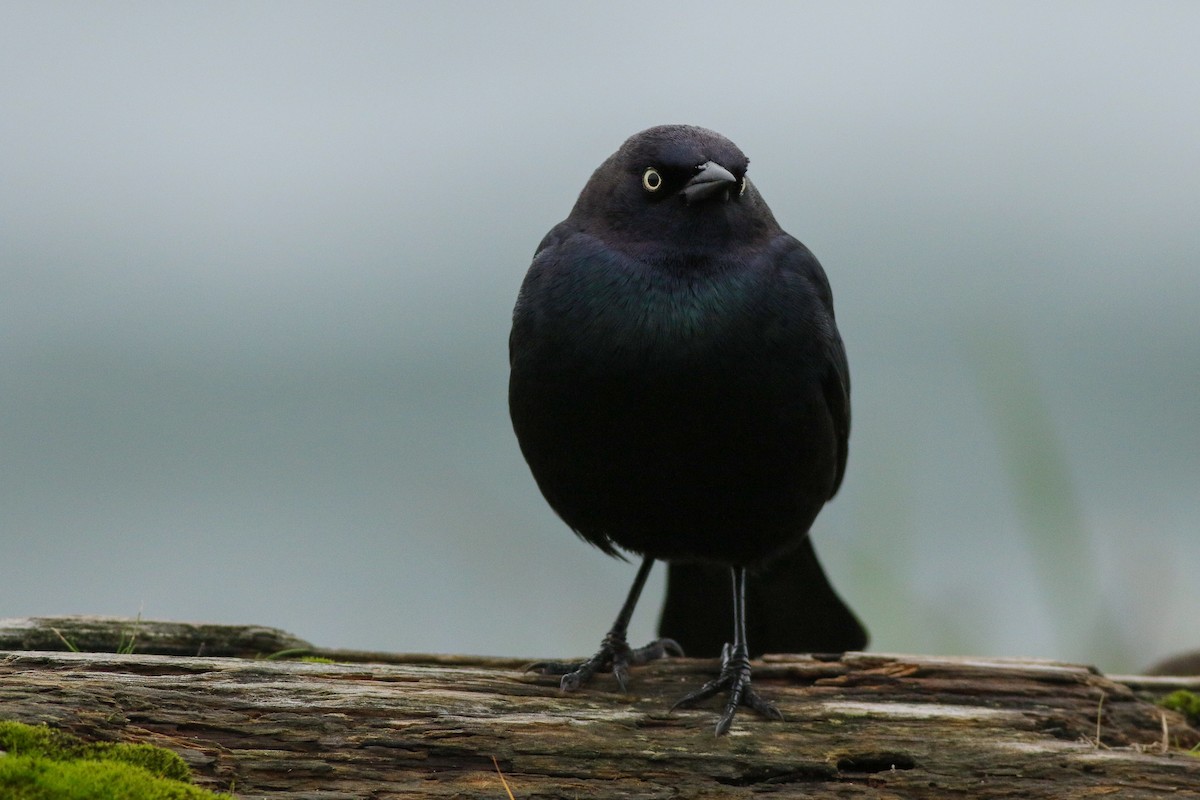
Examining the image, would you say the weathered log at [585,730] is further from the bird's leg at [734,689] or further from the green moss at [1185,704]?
the green moss at [1185,704]

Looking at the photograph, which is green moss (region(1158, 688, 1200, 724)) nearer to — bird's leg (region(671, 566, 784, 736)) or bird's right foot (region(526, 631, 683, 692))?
bird's leg (region(671, 566, 784, 736))

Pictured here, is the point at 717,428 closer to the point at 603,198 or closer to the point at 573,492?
the point at 573,492

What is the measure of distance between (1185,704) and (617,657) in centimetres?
233

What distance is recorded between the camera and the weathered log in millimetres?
3539

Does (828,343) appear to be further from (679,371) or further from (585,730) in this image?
(585,730)

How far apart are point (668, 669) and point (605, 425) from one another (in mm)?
1087

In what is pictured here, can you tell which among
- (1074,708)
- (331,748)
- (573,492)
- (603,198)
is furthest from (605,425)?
(1074,708)

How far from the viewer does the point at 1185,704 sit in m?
5.12

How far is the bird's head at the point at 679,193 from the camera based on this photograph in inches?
179

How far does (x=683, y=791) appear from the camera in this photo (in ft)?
12.4

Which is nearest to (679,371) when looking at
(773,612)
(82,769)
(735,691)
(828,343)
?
(828,343)

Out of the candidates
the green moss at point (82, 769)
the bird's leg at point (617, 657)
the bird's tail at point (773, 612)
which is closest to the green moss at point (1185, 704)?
the bird's tail at point (773, 612)

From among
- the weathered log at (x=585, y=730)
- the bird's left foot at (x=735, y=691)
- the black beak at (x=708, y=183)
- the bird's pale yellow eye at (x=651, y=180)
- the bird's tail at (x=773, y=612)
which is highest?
the bird's pale yellow eye at (x=651, y=180)

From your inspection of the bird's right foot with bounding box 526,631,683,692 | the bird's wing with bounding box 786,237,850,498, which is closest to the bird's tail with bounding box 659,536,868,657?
the bird's right foot with bounding box 526,631,683,692
